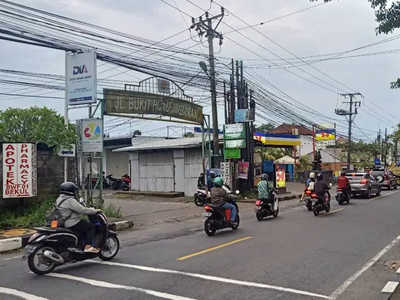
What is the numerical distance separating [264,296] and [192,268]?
6.34 feet

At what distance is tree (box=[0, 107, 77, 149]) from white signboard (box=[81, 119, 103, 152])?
347mm

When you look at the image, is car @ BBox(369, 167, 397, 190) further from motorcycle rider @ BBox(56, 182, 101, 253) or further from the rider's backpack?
the rider's backpack

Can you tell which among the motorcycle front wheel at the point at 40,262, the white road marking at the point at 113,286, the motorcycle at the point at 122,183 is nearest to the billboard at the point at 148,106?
the motorcycle at the point at 122,183

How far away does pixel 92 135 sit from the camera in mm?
14367

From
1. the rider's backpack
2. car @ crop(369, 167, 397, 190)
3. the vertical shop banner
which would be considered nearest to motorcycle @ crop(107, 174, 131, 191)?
the vertical shop banner

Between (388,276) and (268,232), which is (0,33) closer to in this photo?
(268,232)

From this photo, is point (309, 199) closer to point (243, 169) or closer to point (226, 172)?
point (226, 172)

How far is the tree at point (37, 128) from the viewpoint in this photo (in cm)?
1383

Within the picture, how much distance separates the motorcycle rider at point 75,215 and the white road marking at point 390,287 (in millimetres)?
4867

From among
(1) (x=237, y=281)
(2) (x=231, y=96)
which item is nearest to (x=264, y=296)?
(1) (x=237, y=281)

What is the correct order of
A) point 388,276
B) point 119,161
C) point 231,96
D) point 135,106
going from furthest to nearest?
point 119,161, point 231,96, point 135,106, point 388,276

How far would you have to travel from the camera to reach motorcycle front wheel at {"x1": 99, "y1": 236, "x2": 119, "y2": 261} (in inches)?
331

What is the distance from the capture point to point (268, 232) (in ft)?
39.0

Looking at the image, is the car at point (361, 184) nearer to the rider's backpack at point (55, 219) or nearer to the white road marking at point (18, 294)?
the rider's backpack at point (55, 219)
